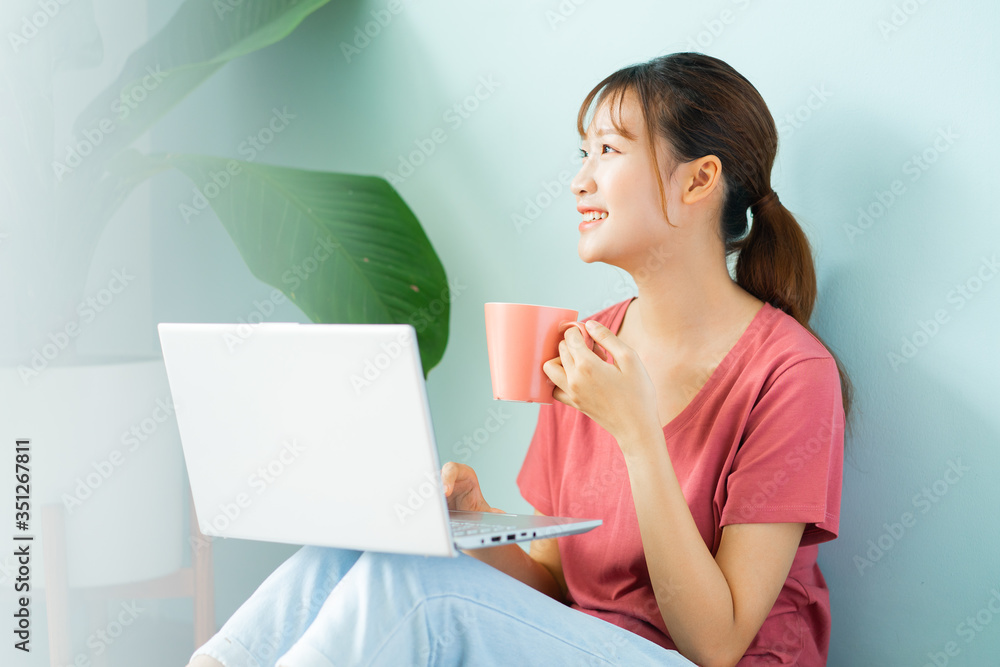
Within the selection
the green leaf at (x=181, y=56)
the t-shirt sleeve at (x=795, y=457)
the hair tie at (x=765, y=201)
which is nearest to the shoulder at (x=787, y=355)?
the t-shirt sleeve at (x=795, y=457)

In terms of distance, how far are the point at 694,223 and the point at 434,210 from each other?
671 millimetres

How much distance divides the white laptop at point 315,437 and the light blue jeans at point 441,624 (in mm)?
48

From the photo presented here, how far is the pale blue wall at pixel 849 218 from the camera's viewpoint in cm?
95

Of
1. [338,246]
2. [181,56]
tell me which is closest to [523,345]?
[338,246]

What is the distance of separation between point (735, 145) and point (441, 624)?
66cm

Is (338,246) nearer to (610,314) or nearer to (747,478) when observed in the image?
(610,314)

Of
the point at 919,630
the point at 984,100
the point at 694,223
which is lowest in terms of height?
the point at 919,630

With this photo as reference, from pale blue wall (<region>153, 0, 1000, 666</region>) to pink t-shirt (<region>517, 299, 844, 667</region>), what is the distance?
127 millimetres

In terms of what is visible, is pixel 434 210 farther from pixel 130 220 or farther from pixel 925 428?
pixel 925 428

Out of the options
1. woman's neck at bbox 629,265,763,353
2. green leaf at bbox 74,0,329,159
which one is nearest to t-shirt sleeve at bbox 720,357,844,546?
woman's neck at bbox 629,265,763,353

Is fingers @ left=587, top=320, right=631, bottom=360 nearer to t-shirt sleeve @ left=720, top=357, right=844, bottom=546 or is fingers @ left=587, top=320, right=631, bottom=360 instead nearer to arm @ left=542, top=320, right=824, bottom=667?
arm @ left=542, top=320, right=824, bottom=667

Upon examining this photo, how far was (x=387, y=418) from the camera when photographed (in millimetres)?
658

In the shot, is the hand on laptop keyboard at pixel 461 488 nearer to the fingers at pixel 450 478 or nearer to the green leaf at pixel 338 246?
the fingers at pixel 450 478

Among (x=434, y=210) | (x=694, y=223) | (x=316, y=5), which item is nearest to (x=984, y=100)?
(x=694, y=223)
